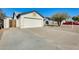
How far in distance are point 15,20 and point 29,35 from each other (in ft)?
1.18

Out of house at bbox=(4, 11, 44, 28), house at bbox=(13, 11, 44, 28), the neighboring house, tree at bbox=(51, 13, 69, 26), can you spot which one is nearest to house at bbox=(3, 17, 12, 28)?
house at bbox=(4, 11, 44, 28)

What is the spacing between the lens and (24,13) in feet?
10.2

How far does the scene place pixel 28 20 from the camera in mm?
3205

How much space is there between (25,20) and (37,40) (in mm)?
407

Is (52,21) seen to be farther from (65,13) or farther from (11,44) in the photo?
(11,44)

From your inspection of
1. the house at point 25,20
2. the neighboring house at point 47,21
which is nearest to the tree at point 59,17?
the neighboring house at point 47,21

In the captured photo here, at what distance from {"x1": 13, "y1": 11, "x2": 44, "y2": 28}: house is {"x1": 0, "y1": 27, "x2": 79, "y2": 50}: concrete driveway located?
112mm

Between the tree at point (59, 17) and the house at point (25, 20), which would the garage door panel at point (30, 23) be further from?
Answer: the tree at point (59, 17)

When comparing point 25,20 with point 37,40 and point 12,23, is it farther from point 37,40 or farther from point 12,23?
point 37,40

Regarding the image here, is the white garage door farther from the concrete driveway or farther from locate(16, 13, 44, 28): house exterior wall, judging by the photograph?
the concrete driveway

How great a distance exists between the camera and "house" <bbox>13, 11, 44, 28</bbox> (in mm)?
3164

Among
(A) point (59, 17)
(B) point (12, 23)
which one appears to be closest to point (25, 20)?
(B) point (12, 23)
